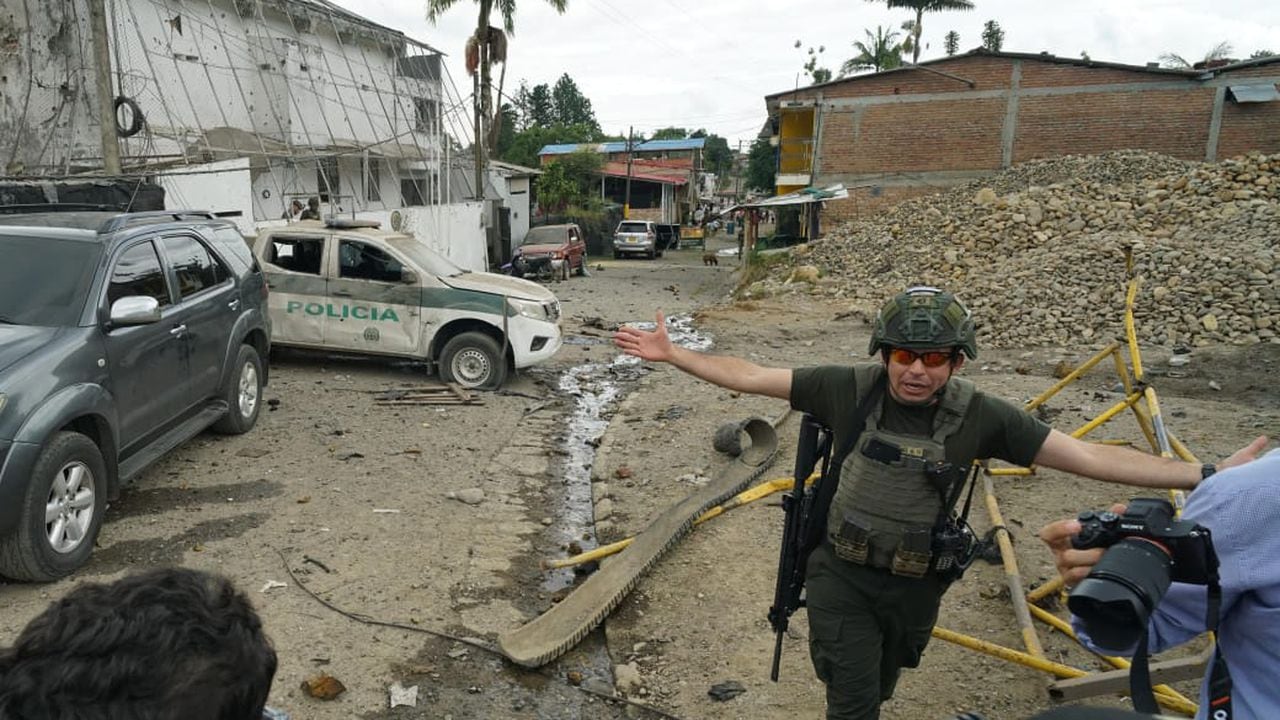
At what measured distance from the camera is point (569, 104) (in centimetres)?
10225

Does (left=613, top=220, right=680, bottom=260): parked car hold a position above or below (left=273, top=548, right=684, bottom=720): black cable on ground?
above

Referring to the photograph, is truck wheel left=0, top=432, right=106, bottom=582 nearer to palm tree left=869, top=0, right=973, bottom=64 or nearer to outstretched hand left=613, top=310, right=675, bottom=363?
outstretched hand left=613, top=310, right=675, bottom=363

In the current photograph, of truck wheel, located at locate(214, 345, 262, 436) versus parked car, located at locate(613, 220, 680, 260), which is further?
parked car, located at locate(613, 220, 680, 260)

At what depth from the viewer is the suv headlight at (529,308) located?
29.8 feet

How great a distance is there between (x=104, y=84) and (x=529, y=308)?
597 centimetres

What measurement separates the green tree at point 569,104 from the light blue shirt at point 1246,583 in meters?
103

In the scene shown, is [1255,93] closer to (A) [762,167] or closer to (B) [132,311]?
(A) [762,167]

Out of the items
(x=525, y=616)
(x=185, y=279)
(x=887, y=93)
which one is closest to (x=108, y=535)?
(x=185, y=279)

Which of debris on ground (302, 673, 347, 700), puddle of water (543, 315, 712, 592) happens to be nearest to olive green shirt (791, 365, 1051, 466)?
debris on ground (302, 673, 347, 700)

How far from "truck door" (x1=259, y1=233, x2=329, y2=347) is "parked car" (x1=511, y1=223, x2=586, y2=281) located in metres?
14.3

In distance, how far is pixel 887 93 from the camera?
25391 millimetres

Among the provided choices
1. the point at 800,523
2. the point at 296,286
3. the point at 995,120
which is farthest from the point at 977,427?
the point at 995,120

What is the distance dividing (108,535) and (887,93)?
2514 cm

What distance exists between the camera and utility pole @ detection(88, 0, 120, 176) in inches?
376
